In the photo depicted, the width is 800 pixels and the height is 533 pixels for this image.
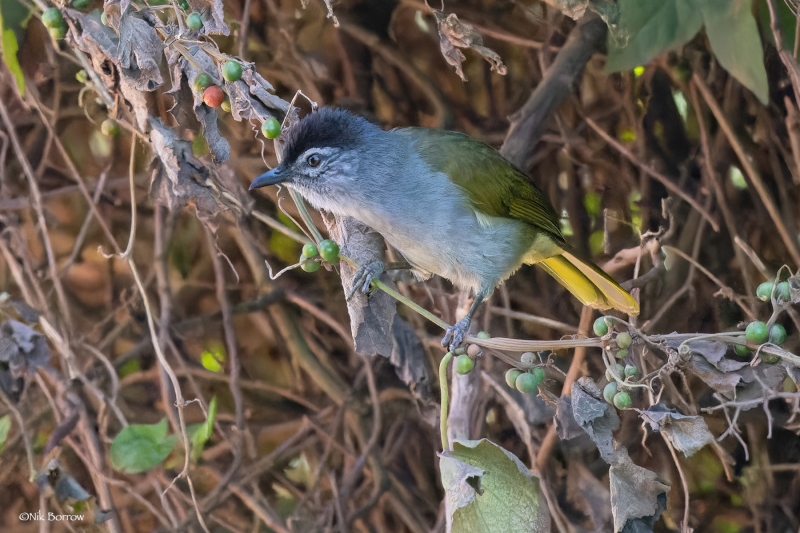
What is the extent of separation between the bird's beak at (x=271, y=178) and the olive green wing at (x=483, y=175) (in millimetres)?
465

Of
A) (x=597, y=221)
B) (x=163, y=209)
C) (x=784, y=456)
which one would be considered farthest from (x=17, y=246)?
(x=784, y=456)

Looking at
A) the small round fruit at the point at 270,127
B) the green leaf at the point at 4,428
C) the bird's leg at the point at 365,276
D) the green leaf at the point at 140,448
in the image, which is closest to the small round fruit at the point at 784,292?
the bird's leg at the point at 365,276

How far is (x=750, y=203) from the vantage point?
2.80m

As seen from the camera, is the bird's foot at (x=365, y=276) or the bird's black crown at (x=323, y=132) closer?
the bird's foot at (x=365, y=276)

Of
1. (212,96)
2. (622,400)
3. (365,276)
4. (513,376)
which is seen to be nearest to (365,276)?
(365,276)

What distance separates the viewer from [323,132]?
197 cm

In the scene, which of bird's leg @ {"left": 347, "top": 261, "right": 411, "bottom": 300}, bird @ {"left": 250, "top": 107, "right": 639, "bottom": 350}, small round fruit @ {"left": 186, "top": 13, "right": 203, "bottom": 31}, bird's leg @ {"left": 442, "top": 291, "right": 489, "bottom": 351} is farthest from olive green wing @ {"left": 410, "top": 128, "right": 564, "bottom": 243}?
small round fruit @ {"left": 186, "top": 13, "right": 203, "bottom": 31}

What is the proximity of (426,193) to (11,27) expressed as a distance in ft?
4.30

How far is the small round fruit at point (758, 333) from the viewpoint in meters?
1.32

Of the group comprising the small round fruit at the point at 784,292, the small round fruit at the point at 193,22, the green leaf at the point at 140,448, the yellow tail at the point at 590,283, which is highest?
the small round fruit at the point at 193,22

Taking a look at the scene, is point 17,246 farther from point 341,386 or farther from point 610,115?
point 610,115

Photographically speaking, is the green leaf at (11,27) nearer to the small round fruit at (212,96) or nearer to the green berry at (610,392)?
the small round fruit at (212,96)

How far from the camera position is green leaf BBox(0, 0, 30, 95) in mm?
2070

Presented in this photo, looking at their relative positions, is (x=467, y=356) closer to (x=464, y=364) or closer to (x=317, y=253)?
(x=464, y=364)
